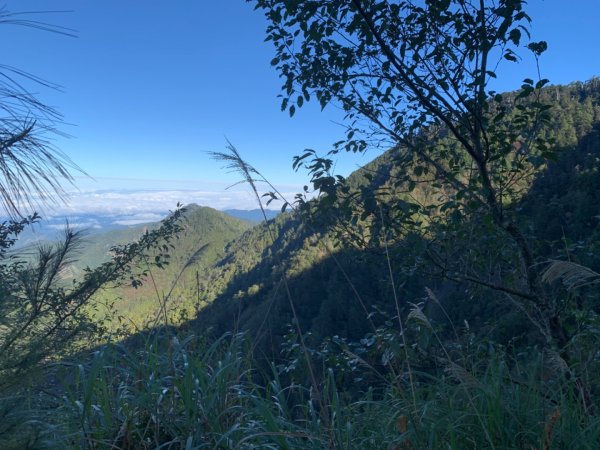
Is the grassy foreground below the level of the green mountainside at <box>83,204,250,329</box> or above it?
below

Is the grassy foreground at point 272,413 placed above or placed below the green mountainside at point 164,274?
below

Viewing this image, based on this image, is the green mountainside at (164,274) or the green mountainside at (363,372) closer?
the green mountainside at (363,372)

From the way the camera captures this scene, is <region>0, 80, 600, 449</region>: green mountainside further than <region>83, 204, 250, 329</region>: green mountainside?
No

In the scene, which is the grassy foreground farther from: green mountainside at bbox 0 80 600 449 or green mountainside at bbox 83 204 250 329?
green mountainside at bbox 83 204 250 329

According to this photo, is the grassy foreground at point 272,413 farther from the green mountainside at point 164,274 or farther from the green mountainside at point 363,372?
the green mountainside at point 164,274

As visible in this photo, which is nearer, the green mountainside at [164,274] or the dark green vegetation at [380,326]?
the dark green vegetation at [380,326]

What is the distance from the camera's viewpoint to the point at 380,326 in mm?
2775

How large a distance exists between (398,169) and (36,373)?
8.16ft

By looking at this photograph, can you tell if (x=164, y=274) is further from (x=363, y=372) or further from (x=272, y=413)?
(x=272, y=413)

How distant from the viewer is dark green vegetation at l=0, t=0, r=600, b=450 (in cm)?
145

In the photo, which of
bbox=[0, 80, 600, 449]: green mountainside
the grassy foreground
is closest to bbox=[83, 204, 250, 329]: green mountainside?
bbox=[0, 80, 600, 449]: green mountainside

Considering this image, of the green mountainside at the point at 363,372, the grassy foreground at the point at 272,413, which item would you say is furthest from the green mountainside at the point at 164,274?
the grassy foreground at the point at 272,413

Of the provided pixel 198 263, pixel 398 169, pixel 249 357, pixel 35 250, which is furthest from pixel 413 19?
pixel 35 250

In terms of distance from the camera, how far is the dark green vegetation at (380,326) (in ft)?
4.75
